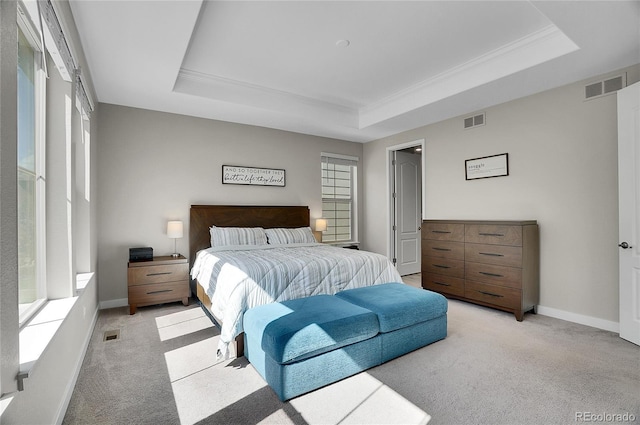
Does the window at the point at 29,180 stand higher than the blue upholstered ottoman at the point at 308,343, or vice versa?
the window at the point at 29,180

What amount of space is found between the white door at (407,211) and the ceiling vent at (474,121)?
1.58m

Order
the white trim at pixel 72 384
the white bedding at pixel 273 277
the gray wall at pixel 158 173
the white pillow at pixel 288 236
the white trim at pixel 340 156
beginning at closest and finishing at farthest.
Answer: the white trim at pixel 72 384, the white bedding at pixel 273 277, the gray wall at pixel 158 173, the white pillow at pixel 288 236, the white trim at pixel 340 156

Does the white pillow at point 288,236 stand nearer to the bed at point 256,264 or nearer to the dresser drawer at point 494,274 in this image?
the bed at point 256,264

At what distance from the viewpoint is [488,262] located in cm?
383

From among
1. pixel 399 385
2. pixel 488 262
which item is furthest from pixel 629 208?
pixel 399 385

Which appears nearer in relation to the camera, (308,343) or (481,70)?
(308,343)

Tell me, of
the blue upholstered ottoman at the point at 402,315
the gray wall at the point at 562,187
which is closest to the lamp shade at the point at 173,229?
the blue upholstered ottoman at the point at 402,315

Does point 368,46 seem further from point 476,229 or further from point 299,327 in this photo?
point 299,327

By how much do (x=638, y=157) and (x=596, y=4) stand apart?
4.65 feet

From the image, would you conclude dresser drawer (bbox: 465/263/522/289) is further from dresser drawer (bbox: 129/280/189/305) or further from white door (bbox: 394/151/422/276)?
dresser drawer (bbox: 129/280/189/305)

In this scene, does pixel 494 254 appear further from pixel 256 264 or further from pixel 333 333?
pixel 256 264

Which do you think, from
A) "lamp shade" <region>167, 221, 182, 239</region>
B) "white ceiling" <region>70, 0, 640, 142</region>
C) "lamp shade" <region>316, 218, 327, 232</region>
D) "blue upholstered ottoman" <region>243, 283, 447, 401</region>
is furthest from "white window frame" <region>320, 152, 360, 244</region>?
"blue upholstered ottoman" <region>243, 283, 447, 401</region>

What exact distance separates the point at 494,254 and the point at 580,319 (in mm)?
1037

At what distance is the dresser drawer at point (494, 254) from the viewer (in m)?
3.58
